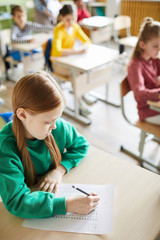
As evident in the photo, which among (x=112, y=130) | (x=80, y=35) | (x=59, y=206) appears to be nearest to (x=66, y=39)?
(x=80, y=35)

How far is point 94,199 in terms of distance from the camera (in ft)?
2.63

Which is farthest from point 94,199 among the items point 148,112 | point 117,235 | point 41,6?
point 41,6

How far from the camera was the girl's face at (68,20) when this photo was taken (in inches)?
103

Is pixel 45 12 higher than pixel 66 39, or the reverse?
pixel 45 12

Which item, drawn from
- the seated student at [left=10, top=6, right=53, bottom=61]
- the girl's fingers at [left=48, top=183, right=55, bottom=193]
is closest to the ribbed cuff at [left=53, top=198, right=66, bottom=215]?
the girl's fingers at [left=48, top=183, right=55, bottom=193]

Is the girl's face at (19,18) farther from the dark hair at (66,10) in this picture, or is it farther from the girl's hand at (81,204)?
the girl's hand at (81,204)

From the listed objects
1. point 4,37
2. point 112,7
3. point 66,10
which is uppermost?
point 66,10

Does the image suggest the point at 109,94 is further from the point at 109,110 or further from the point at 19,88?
the point at 19,88

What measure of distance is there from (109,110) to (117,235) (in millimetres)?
2294

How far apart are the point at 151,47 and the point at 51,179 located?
133 centimetres

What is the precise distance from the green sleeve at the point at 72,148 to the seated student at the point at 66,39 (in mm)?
1723

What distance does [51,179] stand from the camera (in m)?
0.93

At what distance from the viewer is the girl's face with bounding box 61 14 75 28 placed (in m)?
2.62

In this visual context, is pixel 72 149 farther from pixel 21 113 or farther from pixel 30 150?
pixel 21 113
